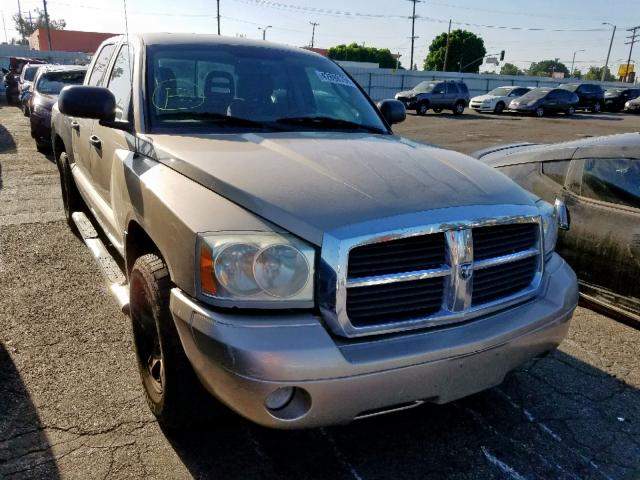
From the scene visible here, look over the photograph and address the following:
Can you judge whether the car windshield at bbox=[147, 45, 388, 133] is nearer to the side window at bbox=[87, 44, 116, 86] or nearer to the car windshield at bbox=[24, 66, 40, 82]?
the side window at bbox=[87, 44, 116, 86]

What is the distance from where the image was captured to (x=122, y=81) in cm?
359

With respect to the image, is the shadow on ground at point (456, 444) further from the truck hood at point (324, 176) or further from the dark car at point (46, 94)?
the dark car at point (46, 94)

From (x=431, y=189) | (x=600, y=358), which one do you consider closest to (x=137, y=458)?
(x=431, y=189)

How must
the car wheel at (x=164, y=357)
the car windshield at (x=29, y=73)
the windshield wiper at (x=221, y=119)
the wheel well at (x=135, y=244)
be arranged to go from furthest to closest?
Answer: 1. the car windshield at (x=29, y=73)
2. the windshield wiper at (x=221, y=119)
3. the wheel well at (x=135, y=244)
4. the car wheel at (x=164, y=357)

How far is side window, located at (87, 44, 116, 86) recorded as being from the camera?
4.29 m

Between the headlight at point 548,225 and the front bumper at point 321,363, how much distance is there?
61cm

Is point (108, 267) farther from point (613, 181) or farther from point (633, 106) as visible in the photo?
point (633, 106)

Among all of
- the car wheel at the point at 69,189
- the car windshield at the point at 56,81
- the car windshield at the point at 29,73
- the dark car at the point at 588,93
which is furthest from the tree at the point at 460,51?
the car wheel at the point at 69,189

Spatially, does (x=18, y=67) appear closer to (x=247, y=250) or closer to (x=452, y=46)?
(x=247, y=250)

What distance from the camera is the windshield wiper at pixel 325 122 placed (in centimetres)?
330

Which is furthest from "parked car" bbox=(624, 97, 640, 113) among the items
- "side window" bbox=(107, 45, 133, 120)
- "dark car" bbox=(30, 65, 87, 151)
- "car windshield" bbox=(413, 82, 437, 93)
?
"side window" bbox=(107, 45, 133, 120)

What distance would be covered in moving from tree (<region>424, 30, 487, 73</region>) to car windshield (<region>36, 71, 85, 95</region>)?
76.6 meters

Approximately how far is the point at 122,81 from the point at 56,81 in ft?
31.0

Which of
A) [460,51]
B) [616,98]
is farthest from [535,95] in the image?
[460,51]
